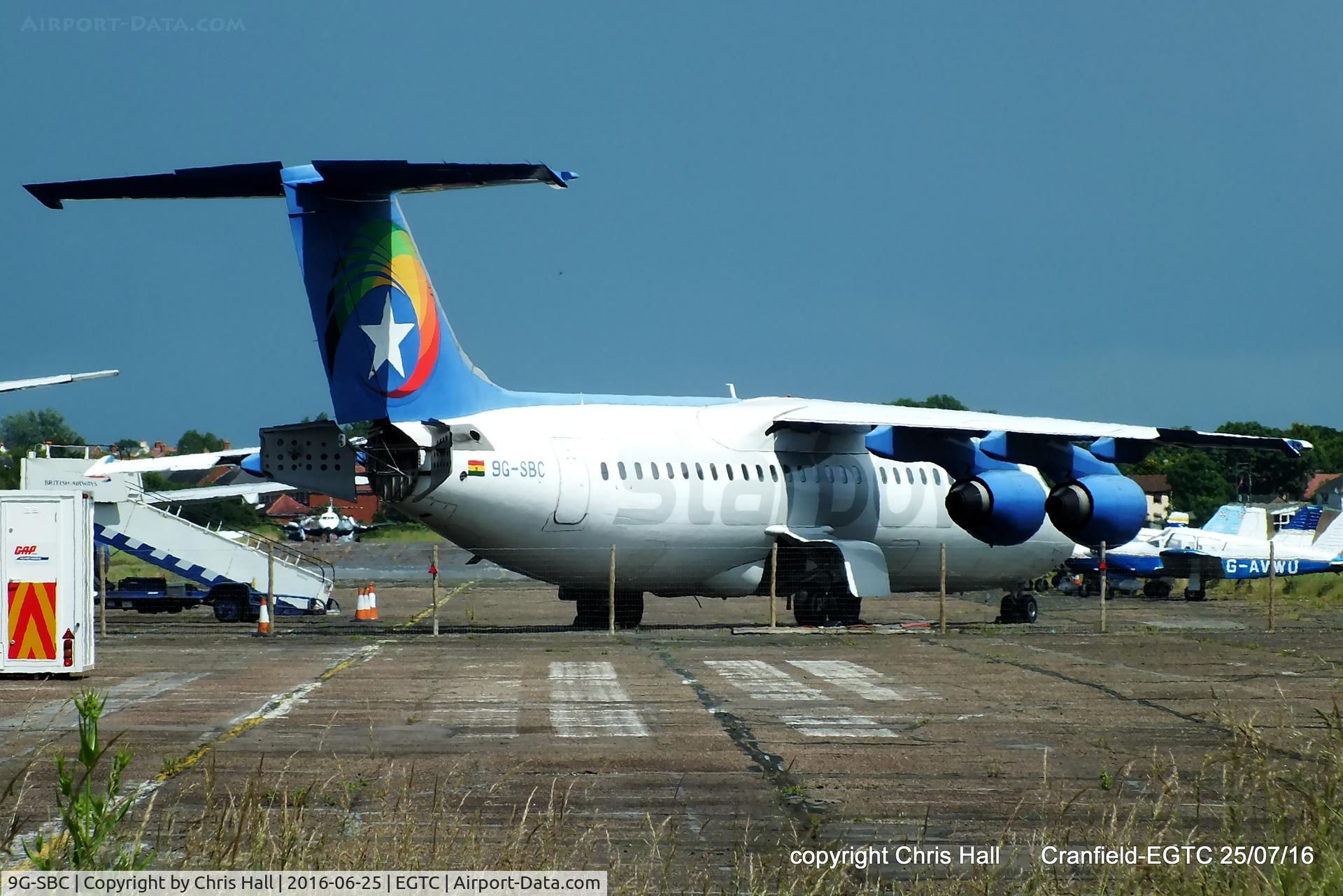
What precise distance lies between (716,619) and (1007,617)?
19.9 ft

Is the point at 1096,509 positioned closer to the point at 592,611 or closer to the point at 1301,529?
the point at 592,611

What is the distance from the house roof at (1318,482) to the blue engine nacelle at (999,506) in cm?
11294

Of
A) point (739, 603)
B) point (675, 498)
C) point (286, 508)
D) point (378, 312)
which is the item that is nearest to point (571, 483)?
point (675, 498)

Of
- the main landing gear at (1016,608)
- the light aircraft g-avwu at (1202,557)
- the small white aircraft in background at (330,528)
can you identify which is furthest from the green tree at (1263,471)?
the main landing gear at (1016,608)

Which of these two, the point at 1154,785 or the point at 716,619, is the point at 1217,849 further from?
the point at 716,619

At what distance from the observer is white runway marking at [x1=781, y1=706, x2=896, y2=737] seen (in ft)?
36.7

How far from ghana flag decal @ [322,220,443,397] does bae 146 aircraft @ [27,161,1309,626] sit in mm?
27

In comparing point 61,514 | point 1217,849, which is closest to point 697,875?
point 1217,849

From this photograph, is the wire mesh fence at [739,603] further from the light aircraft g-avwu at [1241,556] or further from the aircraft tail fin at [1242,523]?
the aircraft tail fin at [1242,523]

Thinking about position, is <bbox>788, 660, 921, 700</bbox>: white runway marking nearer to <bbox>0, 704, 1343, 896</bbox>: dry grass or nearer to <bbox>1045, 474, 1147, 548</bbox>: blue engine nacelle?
<bbox>0, 704, 1343, 896</bbox>: dry grass

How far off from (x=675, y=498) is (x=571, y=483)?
2.22m

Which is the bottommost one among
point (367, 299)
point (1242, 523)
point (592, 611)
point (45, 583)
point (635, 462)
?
point (592, 611)

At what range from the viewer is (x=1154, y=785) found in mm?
A: 9039

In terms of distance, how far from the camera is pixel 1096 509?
79.7 feet
